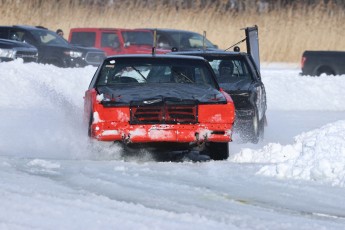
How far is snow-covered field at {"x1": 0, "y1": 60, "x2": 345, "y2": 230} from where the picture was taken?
943cm

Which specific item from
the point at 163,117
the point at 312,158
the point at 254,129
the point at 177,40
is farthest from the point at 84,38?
the point at 312,158

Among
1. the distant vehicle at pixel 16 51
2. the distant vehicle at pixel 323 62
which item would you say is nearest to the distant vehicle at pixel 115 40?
the distant vehicle at pixel 16 51

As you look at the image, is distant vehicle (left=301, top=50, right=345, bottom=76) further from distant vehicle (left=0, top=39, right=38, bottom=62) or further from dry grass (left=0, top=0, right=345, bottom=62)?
distant vehicle (left=0, top=39, right=38, bottom=62)

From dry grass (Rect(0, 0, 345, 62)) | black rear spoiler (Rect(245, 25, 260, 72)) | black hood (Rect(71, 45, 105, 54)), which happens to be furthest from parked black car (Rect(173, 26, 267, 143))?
dry grass (Rect(0, 0, 345, 62))

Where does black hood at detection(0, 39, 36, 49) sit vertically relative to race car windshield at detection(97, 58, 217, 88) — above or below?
below

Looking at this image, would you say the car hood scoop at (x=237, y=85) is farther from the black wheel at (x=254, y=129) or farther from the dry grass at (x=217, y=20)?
the dry grass at (x=217, y=20)

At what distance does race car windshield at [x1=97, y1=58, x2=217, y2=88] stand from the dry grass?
85.5ft

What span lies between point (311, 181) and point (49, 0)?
32349 millimetres

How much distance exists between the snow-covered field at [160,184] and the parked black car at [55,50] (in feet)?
53.0

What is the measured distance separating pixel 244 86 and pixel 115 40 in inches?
814

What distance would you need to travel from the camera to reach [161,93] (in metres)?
13.9

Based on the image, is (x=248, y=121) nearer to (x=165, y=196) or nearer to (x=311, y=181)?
(x=311, y=181)

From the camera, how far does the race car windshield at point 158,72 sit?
14.9m

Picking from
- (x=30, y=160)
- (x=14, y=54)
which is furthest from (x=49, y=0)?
(x=30, y=160)
